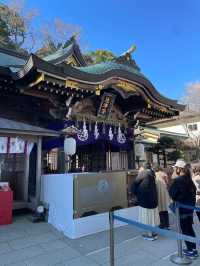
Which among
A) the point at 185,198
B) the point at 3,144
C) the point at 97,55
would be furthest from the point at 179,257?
the point at 97,55

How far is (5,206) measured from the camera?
19.4 feet

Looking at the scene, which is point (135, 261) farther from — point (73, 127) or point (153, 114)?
point (153, 114)

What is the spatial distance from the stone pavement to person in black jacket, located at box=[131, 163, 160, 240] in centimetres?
39

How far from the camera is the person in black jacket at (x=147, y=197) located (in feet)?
16.9

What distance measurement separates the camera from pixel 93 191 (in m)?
5.86

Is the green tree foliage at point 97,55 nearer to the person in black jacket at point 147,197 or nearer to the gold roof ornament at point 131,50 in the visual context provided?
the gold roof ornament at point 131,50

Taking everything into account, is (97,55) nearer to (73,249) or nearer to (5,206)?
(5,206)

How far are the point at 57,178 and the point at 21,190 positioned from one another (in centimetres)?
214

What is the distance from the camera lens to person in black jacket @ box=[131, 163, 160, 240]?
5.16m

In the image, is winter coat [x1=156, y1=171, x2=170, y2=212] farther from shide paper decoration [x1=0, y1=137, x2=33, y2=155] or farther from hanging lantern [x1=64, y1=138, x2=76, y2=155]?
shide paper decoration [x1=0, y1=137, x2=33, y2=155]

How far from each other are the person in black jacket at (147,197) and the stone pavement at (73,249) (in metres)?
0.39

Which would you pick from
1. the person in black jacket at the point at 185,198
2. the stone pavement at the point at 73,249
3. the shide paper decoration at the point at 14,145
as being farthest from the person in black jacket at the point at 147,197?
the shide paper decoration at the point at 14,145

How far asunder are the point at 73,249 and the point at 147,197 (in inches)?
72.8

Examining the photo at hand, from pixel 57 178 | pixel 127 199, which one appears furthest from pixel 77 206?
pixel 127 199
